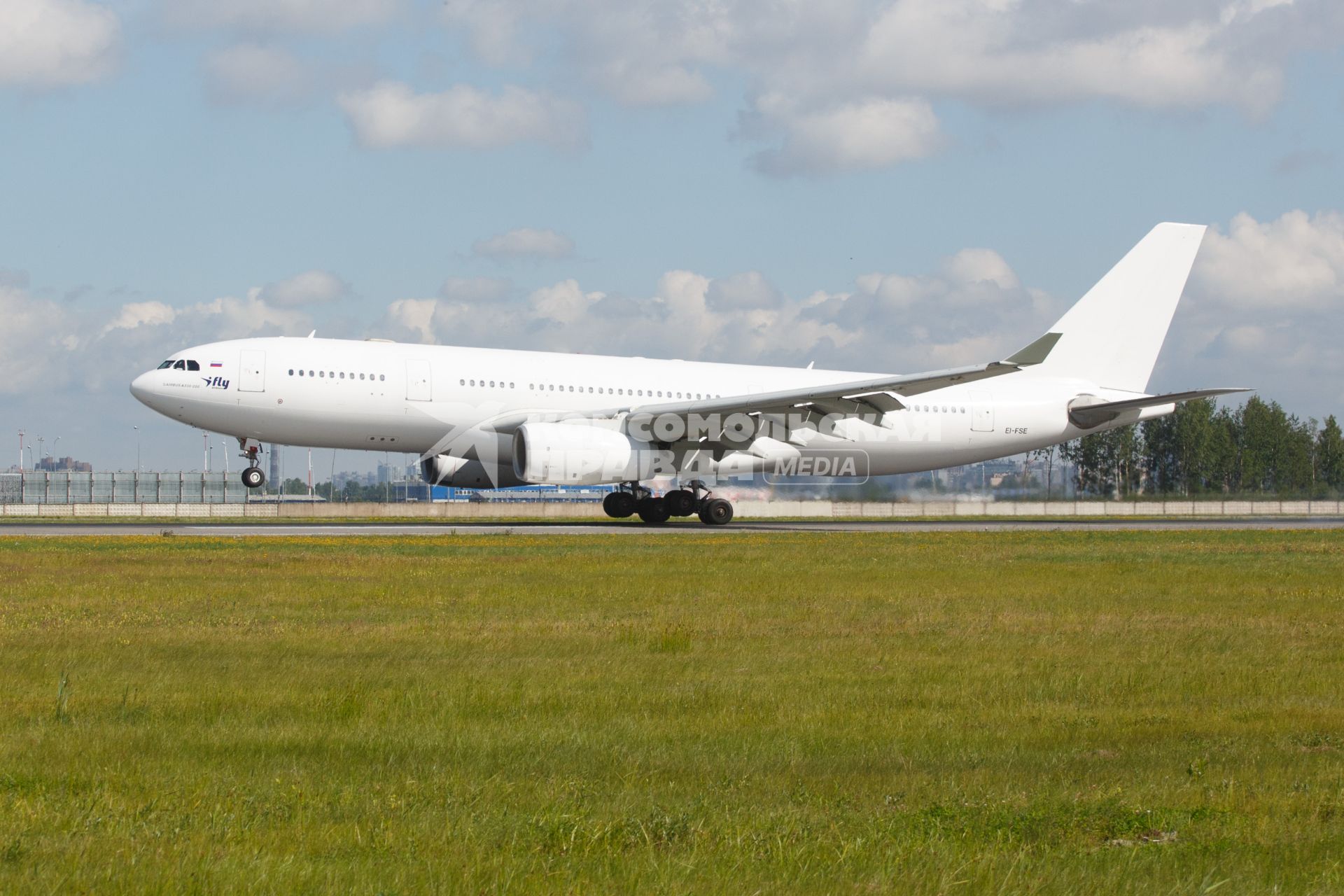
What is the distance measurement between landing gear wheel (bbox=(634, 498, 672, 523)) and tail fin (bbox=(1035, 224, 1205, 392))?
14.6 meters

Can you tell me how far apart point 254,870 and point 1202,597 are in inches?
605

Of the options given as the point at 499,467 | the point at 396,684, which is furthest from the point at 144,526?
the point at 396,684

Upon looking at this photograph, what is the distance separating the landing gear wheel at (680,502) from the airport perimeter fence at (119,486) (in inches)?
1855

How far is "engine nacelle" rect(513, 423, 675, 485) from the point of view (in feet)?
110

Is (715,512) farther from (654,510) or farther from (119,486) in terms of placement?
(119,486)

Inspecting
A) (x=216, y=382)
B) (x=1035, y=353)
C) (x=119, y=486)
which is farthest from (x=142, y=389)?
(x=119, y=486)

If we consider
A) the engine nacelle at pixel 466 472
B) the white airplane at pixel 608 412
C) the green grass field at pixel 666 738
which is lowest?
the green grass field at pixel 666 738

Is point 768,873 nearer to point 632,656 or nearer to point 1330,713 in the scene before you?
point 1330,713

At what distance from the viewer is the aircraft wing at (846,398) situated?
34031mm

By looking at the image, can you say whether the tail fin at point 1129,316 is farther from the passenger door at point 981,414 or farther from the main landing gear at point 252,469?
the main landing gear at point 252,469

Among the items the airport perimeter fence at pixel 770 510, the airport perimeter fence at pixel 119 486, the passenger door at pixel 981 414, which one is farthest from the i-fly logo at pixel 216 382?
the airport perimeter fence at pixel 119 486

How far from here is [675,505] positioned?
39.1 metres

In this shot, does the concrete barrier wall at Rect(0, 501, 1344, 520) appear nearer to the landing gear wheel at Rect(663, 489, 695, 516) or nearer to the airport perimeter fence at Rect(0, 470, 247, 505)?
the landing gear wheel at Rect(663, 489, 695, 516)

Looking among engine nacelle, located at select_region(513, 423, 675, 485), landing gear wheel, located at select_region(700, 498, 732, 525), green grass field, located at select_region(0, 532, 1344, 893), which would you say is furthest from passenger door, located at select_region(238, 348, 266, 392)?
green grass field, located at select_region(0, 532, 1344, 893)
